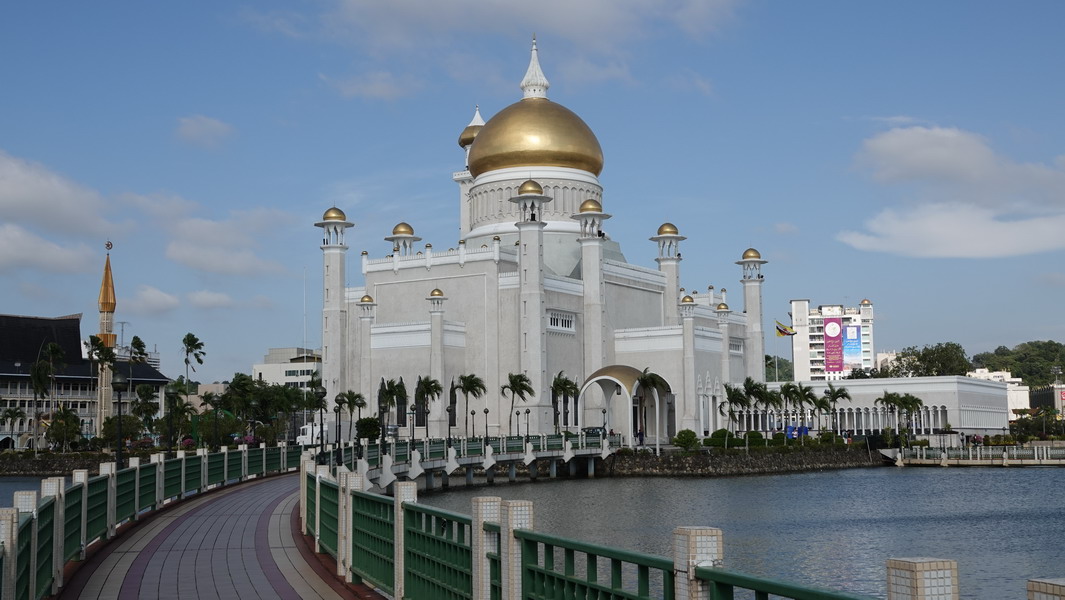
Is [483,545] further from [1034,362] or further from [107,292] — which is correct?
[1034,362]

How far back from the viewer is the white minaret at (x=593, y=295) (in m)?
64.9

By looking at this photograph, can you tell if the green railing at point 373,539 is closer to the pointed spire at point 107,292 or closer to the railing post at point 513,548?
the railing post at point 513,548

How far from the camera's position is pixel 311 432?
67.2m

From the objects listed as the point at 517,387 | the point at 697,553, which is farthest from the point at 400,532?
the point at 517,387

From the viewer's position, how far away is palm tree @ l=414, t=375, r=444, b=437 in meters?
59.0

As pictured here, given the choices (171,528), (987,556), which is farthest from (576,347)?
(171,528)

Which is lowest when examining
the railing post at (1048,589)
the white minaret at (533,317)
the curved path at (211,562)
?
the curved path at (211,562)

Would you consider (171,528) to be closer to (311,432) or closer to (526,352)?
(526,352)

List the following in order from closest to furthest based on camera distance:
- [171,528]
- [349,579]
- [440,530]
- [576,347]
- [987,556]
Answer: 1. [440,530]
2. [349,579]
3. [171,528]
4. [987,556]
5. [576,347]

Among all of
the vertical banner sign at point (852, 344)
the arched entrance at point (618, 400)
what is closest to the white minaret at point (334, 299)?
the arched entrance at point (618, 400)

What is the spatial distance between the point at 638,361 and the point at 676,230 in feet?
32.3

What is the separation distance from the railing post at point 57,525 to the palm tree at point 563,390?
158 ft

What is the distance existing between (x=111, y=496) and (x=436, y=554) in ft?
31.5

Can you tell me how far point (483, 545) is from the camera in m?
9.27
